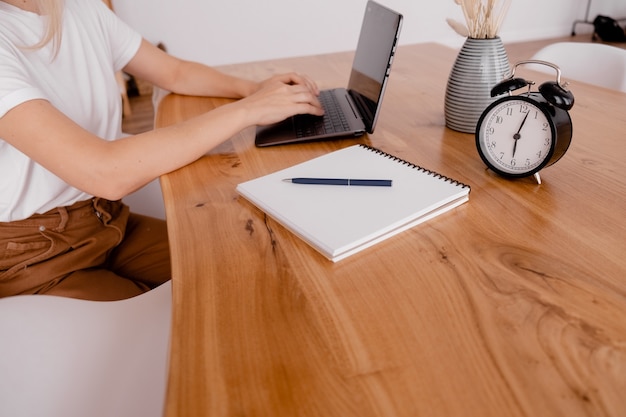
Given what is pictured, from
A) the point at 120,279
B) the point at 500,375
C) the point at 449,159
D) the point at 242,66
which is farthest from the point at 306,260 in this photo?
the point at 242,66

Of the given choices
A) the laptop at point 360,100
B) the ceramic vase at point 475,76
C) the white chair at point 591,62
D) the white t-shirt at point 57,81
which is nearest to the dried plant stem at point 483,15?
the ceramic vase at point 475,76

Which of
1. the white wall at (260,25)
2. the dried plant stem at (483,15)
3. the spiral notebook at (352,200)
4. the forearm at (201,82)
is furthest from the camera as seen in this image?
the white wall at (260,25)

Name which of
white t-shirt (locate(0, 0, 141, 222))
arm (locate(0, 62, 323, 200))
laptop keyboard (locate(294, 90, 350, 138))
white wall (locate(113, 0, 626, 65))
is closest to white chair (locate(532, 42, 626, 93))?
laptop keyboard (locate(294, 90, 350, 138))

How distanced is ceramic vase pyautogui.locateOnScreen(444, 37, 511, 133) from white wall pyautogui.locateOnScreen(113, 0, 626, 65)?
2640mm

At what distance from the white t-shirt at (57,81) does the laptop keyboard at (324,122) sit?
1.51 feet

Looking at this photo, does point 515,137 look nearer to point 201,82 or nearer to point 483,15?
point 483,15

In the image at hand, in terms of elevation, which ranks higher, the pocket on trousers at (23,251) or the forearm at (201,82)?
the forearm at (201,82)

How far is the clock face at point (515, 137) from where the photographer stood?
0.70m

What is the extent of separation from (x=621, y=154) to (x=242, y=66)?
3.76 feet

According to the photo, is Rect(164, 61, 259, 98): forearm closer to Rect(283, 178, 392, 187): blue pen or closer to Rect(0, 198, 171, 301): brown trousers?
Rect(0, 198, 171, 301): brown trousers

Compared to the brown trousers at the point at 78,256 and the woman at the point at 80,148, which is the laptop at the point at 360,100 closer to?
the woman at the point at 80,148

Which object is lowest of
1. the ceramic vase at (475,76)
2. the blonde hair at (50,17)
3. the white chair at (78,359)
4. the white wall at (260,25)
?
the white chair at (78,359)

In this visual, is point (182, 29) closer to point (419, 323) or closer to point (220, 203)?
point (220, 203)

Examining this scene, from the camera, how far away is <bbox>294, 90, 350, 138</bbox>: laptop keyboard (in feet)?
3.08
